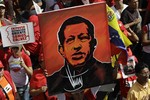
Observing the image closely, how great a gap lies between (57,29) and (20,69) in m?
1.67

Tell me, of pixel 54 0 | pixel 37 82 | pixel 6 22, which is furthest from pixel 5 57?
pixel 54 0

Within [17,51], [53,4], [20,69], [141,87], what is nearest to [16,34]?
[17,51]

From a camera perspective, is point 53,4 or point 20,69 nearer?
point 20,69

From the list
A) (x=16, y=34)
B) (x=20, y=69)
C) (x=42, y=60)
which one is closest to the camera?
(x=42, y=60)

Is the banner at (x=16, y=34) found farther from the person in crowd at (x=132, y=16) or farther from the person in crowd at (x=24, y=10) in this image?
the person in crowd at (x=132, y=16)

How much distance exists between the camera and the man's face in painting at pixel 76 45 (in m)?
6.17

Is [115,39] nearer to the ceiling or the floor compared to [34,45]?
nearer to the ceiling

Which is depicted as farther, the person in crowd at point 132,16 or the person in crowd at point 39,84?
the person in crowd at point 132,16

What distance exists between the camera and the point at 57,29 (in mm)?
6117

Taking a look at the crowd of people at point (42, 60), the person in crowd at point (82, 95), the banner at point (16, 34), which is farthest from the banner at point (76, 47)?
the banner at point (16, 34)

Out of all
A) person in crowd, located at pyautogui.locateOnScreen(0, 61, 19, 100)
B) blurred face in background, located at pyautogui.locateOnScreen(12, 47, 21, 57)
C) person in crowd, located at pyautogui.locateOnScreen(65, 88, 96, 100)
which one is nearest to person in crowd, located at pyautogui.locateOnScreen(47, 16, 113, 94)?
person in crowd, located at pyautogui.locateOnScreen(65, 88, 96, 100)

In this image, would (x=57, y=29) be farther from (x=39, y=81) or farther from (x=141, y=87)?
(x=141, y=87)

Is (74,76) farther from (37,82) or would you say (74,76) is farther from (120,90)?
(120,90)

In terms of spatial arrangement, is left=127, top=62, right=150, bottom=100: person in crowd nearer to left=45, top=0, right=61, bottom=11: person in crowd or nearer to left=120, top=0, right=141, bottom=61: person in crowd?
left=120, top=0, right=141, bottom=61: person in crowd
